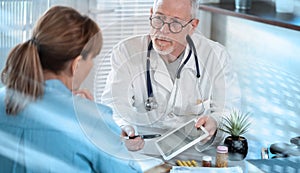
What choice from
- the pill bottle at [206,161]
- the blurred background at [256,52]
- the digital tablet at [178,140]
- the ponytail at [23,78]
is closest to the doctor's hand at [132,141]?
the digital tablet at [178,140]

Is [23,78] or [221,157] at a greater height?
[23,78]

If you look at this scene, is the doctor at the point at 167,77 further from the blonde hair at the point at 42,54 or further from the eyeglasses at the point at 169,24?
the blonde hair at the point at 42,54

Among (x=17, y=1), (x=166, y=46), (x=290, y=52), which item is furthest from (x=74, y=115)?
(x=290, y=52)

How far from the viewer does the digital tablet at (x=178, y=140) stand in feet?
4.60

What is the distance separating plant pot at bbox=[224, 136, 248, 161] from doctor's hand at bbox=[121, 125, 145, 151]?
0.24 metres

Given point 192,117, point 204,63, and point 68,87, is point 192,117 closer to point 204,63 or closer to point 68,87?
point 204,63

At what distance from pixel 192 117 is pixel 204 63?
0.16 m

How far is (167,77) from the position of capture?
1.53 meters

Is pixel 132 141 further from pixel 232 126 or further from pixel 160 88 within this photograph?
pixel 232 126

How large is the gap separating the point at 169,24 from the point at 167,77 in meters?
0.14

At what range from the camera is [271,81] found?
2.18 metres

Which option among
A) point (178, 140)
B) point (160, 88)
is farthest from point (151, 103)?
point (178, 140)

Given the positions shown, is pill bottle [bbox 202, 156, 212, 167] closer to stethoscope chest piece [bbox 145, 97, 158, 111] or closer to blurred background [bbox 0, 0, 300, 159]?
stethoscope chest piece [bbox 145, 97, 158, 111]

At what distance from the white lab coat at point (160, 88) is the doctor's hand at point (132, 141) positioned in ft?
0.14
